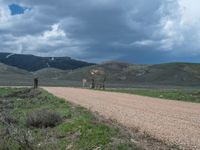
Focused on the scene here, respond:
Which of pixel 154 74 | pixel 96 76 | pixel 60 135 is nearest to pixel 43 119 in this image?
pixel 60 135

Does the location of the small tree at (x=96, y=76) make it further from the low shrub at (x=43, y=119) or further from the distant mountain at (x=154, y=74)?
the distant mountain at (x=154, y=74)

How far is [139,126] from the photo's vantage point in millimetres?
16812

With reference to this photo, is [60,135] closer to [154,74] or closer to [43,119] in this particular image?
[43,119]

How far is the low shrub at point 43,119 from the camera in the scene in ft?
59.2

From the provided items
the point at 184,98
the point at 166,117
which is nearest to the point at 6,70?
the point at 184,98

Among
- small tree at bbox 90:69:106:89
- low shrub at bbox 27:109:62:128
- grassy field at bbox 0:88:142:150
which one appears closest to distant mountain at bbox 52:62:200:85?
small tree at bbox 90:69:106:89

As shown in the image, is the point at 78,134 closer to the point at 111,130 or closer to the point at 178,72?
the point at 111,130

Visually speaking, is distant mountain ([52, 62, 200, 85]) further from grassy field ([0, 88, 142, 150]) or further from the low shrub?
grassy field ([0, 88, 142, 150])

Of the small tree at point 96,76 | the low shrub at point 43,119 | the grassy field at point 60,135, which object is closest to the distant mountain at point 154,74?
the small tree at point 96,76

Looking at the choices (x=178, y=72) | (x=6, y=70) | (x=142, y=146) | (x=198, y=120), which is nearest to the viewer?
(x=142, y=146)

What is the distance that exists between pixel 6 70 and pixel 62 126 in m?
184

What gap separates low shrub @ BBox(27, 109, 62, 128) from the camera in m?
18.0

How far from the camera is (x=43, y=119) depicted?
720 inches

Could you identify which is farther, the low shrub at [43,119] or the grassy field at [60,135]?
the low shrub at [43,119]
